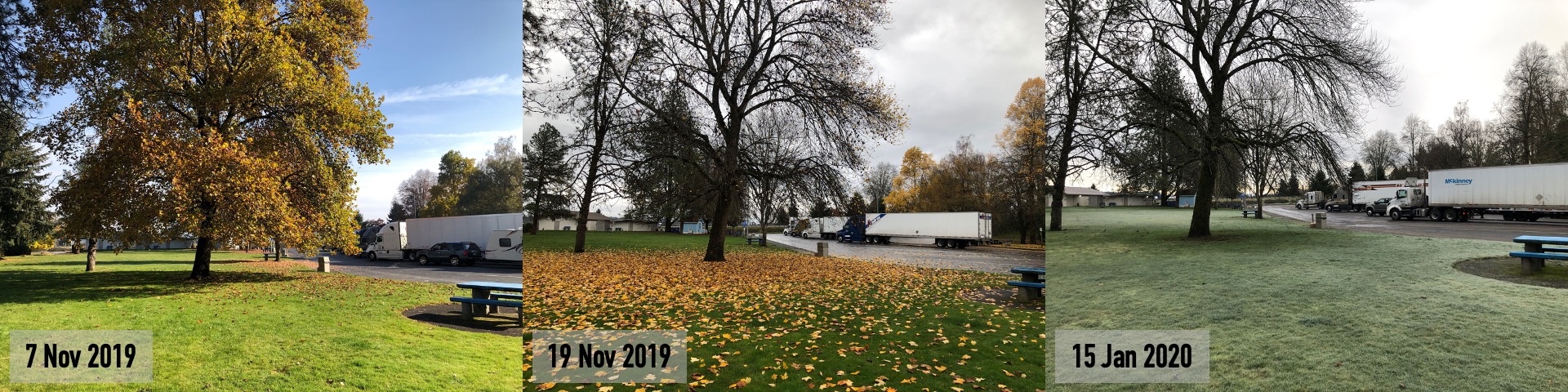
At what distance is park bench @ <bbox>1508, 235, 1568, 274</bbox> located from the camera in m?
6.98

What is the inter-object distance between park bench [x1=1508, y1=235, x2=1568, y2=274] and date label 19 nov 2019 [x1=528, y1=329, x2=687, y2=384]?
9667 millimetres

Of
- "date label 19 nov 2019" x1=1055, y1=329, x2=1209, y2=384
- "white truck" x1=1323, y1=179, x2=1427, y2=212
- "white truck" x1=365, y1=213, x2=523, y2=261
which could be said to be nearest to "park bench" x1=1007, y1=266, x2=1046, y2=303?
"date label 19 nov 2019" x1=1055, y1=329, x2=1209, y2=384

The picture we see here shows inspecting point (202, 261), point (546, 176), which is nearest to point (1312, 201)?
point (546, 176)

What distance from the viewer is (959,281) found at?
999 centimetres

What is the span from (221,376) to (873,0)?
8.29m

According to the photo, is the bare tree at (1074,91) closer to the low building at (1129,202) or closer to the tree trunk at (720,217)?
the tree trunk at (720,217)

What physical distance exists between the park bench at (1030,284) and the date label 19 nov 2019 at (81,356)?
8.30 metres

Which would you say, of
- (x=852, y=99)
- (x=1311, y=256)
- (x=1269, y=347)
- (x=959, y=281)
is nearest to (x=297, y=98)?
(x=852, y=99)

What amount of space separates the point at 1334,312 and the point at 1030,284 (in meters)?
2.76

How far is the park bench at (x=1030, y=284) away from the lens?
7336 millimetres

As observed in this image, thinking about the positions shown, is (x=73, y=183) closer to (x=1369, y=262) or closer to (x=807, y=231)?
(x=1369, y=262)

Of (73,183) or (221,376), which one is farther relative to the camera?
(73,183)

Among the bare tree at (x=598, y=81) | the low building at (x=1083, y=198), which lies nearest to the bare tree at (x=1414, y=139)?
the low building at (x=1083, y=198)

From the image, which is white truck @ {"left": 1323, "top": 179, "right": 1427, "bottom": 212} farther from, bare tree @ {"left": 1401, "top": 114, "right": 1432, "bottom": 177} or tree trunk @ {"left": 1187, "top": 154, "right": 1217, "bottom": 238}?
tree trunk @ {"left": 1187, "top": 154, "right": 1217, "bottom": 238}
